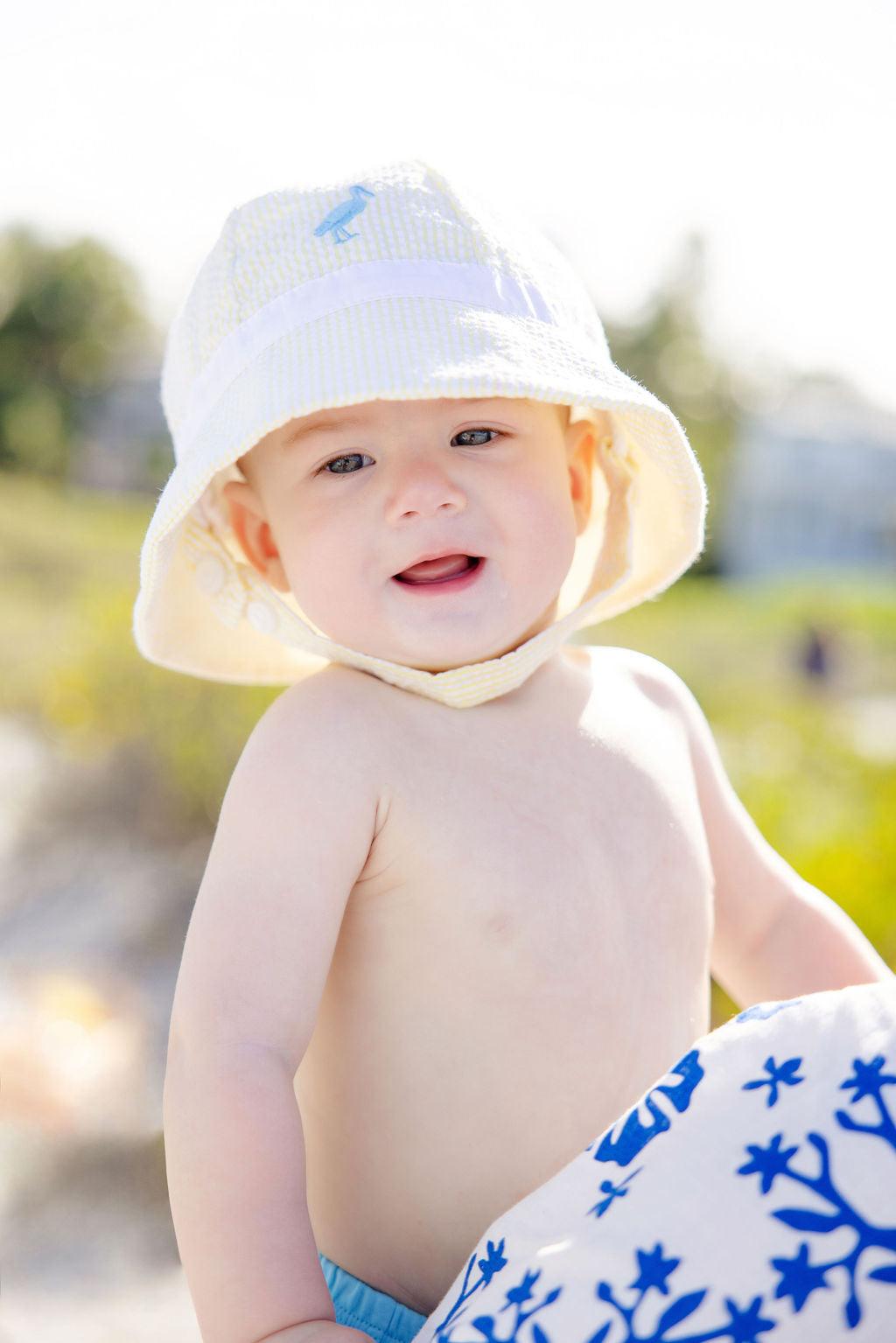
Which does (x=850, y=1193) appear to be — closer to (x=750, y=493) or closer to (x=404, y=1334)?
(x=404, y=1334)

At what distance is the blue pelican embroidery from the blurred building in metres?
22.4

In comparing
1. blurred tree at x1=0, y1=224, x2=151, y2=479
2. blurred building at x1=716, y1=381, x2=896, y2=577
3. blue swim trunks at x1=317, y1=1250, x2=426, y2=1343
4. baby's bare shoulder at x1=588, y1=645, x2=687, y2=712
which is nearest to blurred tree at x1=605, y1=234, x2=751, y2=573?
blurred building at x1=716, y1=381, x2=896, y2=577

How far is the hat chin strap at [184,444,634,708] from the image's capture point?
4.70 feet

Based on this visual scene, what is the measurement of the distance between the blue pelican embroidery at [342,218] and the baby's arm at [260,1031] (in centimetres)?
52

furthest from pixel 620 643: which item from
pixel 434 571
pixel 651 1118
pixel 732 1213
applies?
pixel 732 1213

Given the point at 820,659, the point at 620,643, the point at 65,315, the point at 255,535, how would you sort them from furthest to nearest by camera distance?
the point at 65,315 → the point at 820,659 → the point at 620,643 → the point at 255,535

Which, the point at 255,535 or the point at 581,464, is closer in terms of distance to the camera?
the point at 255,535

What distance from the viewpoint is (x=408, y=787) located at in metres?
1.35

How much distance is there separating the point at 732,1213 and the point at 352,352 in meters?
0.85

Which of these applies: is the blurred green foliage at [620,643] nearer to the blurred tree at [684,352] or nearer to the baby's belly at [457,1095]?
the baby's belly at [457,1095]

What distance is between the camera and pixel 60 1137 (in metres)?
3.22

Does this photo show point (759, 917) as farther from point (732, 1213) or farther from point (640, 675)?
point (732, 1213)

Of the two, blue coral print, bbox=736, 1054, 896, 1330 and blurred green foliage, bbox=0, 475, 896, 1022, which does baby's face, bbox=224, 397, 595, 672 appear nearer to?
blue coral print, bbox=736, 1054, 896, 1330

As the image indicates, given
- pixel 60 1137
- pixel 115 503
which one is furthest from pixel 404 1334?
pixel 115 503
